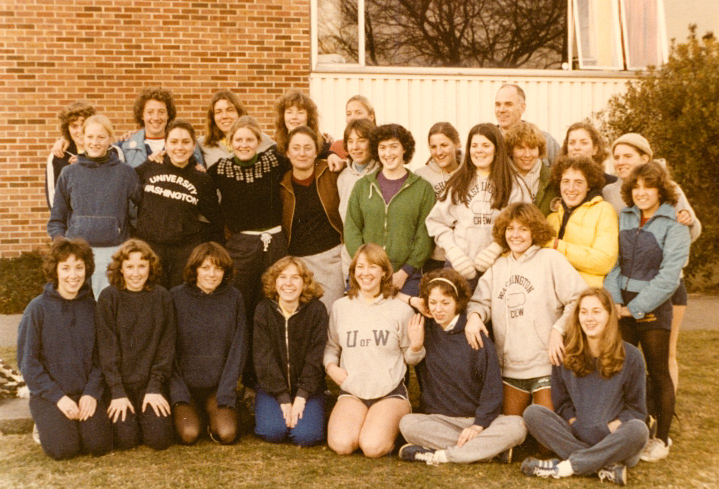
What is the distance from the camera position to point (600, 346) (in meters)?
3.95

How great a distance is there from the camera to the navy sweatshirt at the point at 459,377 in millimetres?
4164

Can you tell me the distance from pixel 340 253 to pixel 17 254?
16.8 ft

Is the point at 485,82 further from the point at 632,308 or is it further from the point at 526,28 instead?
the point at 632,308

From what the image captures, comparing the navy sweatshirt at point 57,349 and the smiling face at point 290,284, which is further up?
the smiling face at point 290,284

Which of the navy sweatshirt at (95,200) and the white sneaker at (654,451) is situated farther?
the navy sweatshirt at (95,200)

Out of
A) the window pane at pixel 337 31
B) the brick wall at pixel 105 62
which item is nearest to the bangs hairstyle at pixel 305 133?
the brick wall at pixel 105 62

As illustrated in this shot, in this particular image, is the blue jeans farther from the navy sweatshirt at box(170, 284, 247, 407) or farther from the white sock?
the white sock

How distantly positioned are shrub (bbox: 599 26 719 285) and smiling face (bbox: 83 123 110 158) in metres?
6.49

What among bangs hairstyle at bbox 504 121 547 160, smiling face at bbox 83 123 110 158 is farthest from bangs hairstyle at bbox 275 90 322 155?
bangs hairstyle at bbox 504 121 547 160

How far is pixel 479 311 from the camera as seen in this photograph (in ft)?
14.3

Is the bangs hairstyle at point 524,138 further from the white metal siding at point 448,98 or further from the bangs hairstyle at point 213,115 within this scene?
the white metal siding at point 448,98

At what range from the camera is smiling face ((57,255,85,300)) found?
4367mm

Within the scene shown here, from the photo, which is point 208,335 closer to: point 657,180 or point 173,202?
point 173,202

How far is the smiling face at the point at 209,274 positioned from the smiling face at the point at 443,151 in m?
1.70
